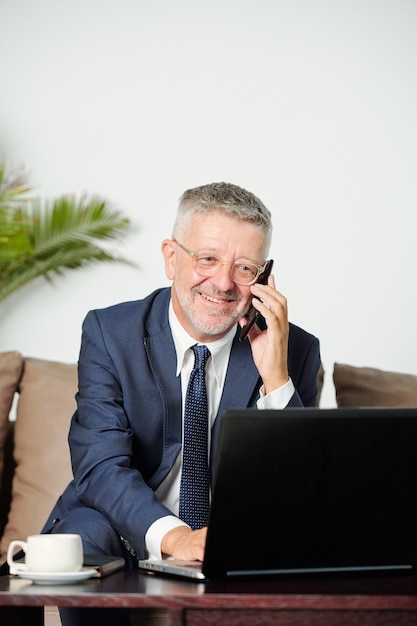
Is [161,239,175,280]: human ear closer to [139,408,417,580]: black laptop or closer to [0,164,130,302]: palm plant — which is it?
[139,408,417,580]: black laptop

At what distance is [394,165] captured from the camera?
370cm

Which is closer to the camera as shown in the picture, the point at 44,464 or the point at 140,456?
the point at 140,456

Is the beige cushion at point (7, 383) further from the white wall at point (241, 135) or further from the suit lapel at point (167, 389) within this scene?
the white wall at point (241, 135)

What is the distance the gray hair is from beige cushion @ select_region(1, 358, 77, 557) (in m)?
0.81

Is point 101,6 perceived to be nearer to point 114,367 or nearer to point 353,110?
point 353,110

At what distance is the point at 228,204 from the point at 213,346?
0.37m

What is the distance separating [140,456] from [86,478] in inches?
9.7

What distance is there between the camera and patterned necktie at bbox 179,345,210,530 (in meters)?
2.13

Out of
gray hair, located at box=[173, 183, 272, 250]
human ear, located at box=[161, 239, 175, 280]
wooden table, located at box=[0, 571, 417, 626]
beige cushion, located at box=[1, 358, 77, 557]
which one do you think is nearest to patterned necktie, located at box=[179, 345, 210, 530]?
human ear, located at box=[161, 239, 175, 280]

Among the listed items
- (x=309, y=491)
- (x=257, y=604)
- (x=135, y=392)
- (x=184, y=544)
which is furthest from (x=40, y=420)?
(x=257, y=604)

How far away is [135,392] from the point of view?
7.18 feet

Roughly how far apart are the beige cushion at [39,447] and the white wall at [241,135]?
0.96 m

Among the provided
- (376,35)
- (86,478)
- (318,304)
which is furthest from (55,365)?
(376,35)

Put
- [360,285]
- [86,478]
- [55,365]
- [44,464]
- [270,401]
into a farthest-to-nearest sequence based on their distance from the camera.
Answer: [360,285] → [55,365] → [44,464] → [270,401] → [86,478]
